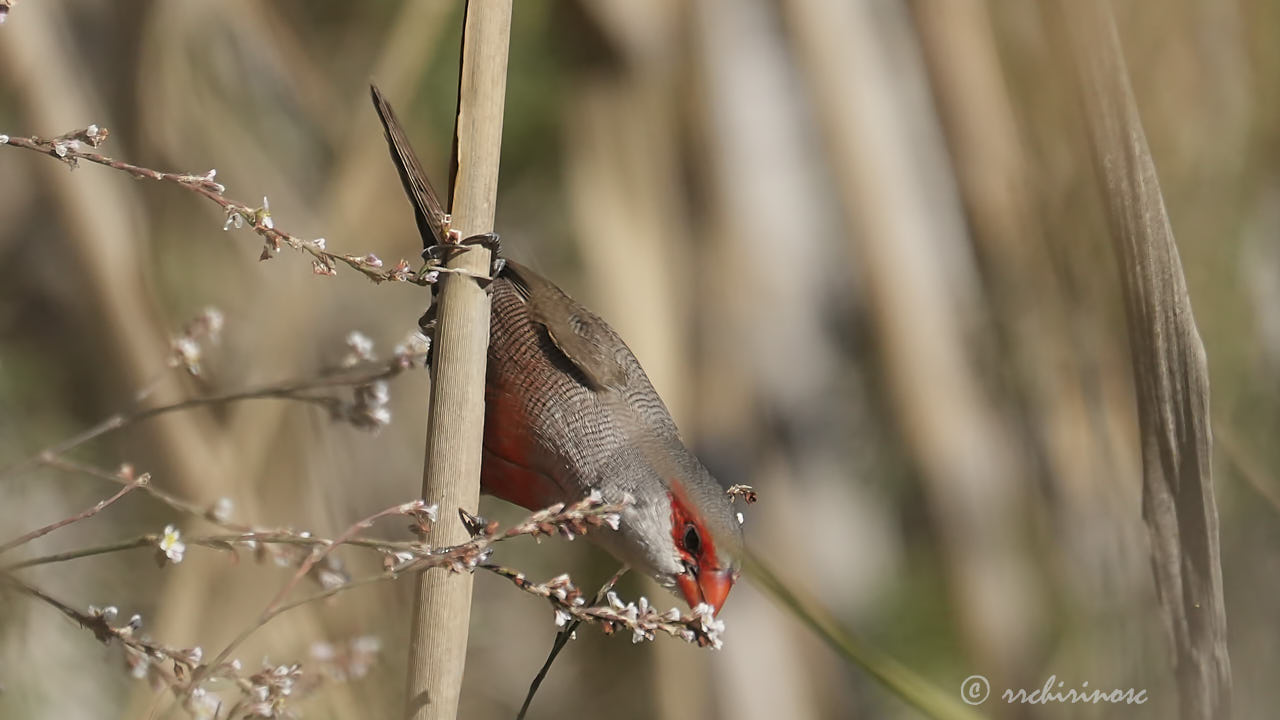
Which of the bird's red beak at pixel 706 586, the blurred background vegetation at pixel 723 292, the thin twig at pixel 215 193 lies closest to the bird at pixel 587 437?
the bird's red beak at pixel 706 586

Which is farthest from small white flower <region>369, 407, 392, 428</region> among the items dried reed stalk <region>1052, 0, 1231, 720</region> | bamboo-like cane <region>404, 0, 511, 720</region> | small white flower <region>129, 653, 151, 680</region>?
dried reed stalk <region>1052, 0, 1231, 720</region>

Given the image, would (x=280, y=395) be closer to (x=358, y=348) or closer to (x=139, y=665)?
(x=358, y=348)

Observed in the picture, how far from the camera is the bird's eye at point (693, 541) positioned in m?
1.80

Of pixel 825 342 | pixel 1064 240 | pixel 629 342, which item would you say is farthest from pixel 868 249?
pixel 1064 240

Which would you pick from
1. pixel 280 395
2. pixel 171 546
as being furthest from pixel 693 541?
pixel 171 546

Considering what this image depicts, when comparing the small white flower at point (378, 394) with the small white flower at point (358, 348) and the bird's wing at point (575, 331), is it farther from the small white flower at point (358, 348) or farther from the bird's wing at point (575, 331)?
the bird's wing at point (575, 331)

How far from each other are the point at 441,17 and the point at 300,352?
1.08 m

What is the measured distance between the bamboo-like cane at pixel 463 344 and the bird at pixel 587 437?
1.04 ft

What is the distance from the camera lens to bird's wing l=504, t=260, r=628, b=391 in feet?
6.38

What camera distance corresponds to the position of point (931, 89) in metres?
3.25

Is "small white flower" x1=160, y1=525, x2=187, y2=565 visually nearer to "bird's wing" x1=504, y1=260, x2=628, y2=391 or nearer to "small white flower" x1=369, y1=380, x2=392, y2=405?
"small white flower" x1=369, y1=380, x2=392, y2=405

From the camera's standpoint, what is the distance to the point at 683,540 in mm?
1815

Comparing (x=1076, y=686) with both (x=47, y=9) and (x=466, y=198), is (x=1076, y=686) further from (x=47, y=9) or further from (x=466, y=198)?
(x=47, y=9)

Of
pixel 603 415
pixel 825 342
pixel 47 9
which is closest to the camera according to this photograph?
pixel 603 415
